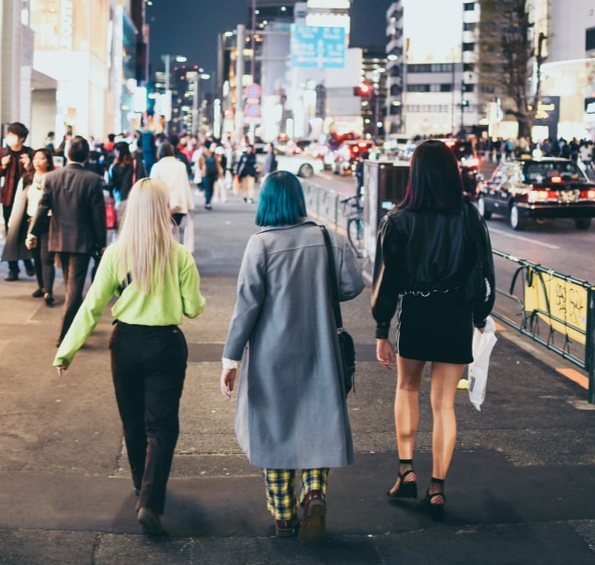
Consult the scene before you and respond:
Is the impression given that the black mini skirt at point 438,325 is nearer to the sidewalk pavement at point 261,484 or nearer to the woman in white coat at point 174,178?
the sidewalk pavement at point 261,484

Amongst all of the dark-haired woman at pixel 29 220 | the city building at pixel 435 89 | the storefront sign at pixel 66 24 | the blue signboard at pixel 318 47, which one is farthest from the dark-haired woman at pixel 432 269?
the city building at pixel 435 89

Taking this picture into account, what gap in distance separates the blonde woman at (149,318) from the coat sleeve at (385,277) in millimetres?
900

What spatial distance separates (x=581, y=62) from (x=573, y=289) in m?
74.0

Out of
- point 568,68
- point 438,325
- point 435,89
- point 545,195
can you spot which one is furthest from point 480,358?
point 435,89

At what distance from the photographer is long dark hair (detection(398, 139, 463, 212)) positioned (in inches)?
219

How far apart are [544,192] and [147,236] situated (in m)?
20.8

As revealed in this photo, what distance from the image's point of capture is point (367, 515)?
5.82m

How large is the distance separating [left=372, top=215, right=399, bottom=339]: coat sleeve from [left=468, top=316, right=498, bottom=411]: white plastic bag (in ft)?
2.20

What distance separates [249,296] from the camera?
5.21 m

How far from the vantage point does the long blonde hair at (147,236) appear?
538 cm

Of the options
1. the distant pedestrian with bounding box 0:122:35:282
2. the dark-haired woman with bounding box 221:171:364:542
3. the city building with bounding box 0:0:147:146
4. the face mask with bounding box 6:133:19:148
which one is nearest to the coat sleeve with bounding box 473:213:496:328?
the dark-haired woman with bounding box 221:171:364:542

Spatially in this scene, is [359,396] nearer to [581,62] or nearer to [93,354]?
[93,354]

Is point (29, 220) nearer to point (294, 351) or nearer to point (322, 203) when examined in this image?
point (294, 351)

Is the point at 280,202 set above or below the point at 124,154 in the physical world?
below
